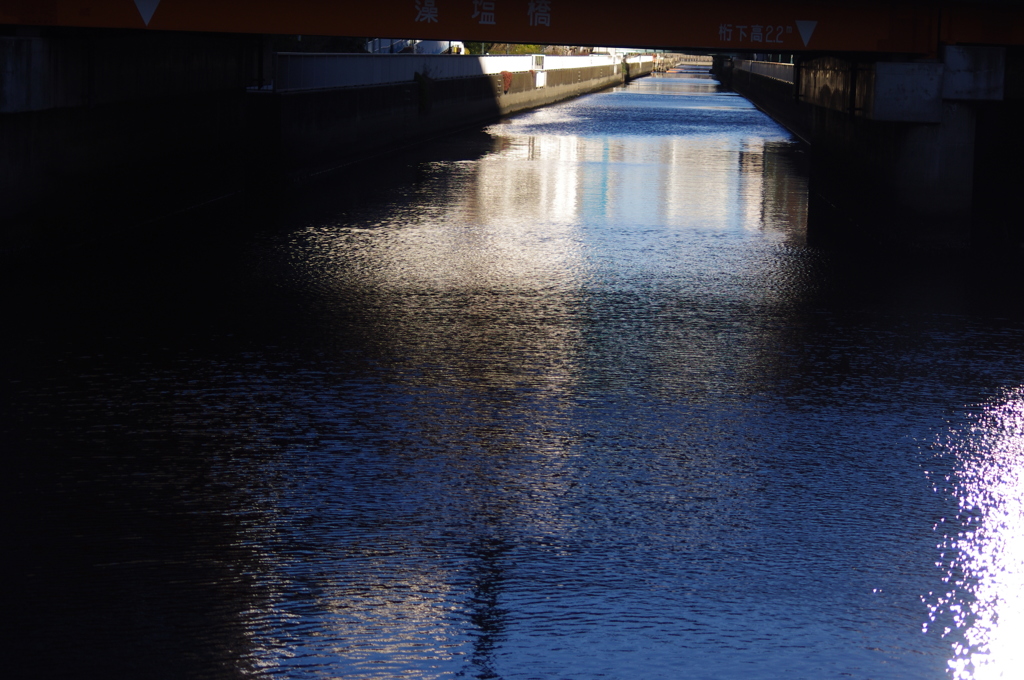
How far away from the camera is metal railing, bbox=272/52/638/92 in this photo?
28.7 meters

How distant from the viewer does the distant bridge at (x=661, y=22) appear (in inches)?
794

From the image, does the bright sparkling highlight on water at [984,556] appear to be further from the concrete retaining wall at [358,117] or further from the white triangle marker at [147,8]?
the concrete retaining wall at [358,117]

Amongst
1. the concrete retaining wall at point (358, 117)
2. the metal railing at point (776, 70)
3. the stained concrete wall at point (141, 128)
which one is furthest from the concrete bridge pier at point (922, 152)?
the metal railing at point (776, 70)

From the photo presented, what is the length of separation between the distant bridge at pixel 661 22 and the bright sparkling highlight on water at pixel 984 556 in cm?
1256

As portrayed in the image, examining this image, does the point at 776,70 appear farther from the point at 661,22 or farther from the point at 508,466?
the point at 508,466

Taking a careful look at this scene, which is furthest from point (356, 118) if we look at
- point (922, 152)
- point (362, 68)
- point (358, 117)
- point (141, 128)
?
point (922, 152)

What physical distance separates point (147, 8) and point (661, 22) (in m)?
7.79

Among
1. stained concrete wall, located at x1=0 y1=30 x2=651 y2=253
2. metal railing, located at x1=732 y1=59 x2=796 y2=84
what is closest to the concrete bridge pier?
stained concrete wall, located at x1=0 y1=30 x2=651 y2=253

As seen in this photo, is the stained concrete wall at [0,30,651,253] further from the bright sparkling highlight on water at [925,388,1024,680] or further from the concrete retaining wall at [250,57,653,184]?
the bright sparkling highlight on water at [925,388,1024,680]

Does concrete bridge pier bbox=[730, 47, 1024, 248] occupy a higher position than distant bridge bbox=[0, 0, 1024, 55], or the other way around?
distant bridge bbox=[0, 0, 1024, 55]

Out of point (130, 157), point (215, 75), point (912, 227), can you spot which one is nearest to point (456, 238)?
point (130, 157)

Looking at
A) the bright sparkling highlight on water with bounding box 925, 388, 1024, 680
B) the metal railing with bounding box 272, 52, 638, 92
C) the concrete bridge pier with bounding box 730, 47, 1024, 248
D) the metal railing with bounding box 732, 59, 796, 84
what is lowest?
the bright sparkling highlight on water with bounding box 925, 388, 1024, 680

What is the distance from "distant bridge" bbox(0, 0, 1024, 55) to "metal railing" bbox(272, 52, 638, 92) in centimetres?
747

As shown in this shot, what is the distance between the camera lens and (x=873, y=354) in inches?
465
